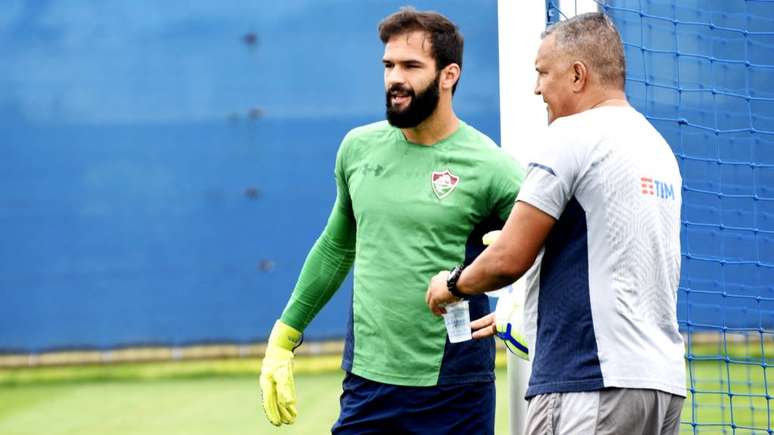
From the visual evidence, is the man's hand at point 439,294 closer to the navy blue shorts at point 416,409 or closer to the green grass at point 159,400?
the navy blue shorts at point 416,409

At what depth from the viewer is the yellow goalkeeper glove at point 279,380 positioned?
342 cm

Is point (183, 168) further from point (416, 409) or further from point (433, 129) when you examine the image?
point (416, 409)

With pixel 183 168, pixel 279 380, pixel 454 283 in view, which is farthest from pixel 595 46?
pixel 183 168

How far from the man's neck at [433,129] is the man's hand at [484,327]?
480 mm

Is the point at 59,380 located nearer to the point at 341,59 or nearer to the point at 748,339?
the point at 341,59

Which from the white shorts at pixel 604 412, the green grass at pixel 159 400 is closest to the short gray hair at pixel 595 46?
the white shorts at pixel 604 412

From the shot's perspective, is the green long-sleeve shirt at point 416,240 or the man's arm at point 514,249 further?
the green long-sleeve shirt at point 416,240

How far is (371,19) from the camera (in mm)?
7512

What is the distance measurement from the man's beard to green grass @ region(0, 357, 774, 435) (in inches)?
127

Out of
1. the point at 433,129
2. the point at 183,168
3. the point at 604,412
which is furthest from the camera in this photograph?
the point at 183,168

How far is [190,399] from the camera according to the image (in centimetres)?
713

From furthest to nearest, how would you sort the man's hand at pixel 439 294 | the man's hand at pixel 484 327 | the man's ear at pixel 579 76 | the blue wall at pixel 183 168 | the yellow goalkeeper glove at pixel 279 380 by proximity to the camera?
the blue wall at pixel 183 168 → the yellow goalkeeper glove at pixel 279 380 → the man's hand at pixel 484 327 → the man's hand at pixel 439 294 → the man's ear at pixel 579 76


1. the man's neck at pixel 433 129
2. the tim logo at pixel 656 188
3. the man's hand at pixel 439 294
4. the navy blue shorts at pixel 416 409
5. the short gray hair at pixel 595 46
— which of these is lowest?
the navy blue shorts at pixel 416 409

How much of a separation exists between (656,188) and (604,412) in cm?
46
